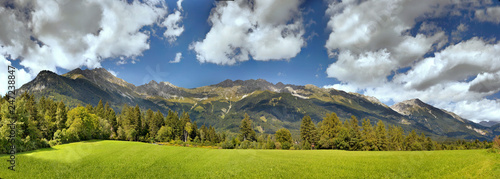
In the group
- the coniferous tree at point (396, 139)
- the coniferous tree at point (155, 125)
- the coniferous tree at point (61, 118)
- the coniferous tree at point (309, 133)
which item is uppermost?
the coniferous tree at point (61, 118)

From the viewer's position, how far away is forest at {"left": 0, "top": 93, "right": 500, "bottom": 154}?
150 ft

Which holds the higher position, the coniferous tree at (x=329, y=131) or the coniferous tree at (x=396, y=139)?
the coniferous tree at (x=329, y=131)

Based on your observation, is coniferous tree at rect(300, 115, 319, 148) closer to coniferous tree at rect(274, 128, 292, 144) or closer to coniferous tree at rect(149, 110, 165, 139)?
coniferous tree at rect(274, 128, 292, 144)

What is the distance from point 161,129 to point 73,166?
81543 millimetres

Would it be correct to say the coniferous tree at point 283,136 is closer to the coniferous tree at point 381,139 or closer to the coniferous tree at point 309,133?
the coniferous tree at point 309,133

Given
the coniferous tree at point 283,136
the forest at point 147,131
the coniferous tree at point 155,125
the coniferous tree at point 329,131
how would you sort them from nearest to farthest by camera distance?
the forest at point 147,131 → the coniferous tree at point 329,131 → the coniferous tree at point 283,136 → the coniferous tree at point 155,125

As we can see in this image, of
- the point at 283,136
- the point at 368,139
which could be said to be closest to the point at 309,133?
the point at 283,136

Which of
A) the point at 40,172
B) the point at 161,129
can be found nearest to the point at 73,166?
the point at 40,172

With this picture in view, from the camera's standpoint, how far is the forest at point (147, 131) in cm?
4581

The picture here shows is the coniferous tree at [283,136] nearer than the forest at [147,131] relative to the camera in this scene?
No

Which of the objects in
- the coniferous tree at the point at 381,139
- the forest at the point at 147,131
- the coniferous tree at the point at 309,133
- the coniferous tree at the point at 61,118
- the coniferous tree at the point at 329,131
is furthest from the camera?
the coniferous tree at the point at 309,133

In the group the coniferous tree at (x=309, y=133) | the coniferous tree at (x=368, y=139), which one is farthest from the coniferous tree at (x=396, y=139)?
the coniferous tree at (x=309, y=133)

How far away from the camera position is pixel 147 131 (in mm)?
110062

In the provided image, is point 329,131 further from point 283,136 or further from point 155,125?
point 155,125
